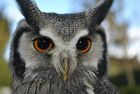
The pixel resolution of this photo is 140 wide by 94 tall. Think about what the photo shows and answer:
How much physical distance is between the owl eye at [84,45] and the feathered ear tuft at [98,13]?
0.19 m

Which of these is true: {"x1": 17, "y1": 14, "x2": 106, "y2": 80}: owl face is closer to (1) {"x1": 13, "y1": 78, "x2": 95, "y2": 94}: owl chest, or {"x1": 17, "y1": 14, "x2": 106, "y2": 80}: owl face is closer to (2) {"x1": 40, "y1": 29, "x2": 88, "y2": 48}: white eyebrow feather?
(2) {"x1": 40, "y1": 29, "x2": 88, "y2": 48}: white eyebrow feather

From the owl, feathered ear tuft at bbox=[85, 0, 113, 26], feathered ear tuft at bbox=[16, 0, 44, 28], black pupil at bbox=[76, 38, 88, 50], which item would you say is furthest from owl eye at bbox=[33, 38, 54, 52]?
feathered ear tuft at bbox=[85, 0, 113, 26]

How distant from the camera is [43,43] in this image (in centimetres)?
387

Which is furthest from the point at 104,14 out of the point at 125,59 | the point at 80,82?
the point at 125,59

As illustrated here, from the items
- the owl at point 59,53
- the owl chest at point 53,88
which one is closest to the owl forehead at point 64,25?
the owl at point 59,53

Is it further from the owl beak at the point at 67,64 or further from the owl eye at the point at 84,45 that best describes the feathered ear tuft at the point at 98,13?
the owl beak at the point at 67,64

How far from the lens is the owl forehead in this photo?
379cm

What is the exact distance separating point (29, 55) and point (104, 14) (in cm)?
90

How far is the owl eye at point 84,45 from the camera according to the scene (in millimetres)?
3865

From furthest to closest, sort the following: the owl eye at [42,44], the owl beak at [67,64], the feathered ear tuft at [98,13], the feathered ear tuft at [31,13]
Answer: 1. the feathered ear tuft at [98,13]
2. the feathered ear tuft at [31,13]
3. the owl eye at [42,44]
4. the owl beak at [67,64]

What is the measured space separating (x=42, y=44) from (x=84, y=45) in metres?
0.40

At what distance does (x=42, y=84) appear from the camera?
13.2 feet

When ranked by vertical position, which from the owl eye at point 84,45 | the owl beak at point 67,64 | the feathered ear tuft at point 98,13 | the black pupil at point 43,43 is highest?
the feathered ear tuft at point 98,13

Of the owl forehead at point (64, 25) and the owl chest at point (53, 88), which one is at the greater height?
the owl forehead at point (64, 25)
